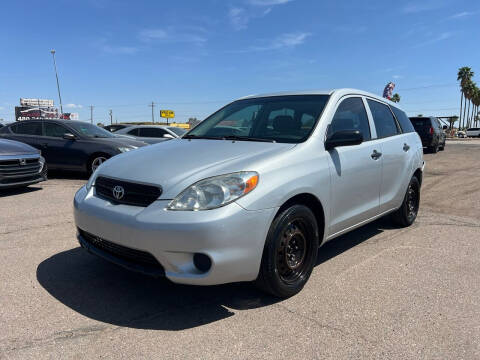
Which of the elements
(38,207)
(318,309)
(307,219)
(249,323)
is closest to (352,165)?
(307,219)

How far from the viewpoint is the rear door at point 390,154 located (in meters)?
4.26

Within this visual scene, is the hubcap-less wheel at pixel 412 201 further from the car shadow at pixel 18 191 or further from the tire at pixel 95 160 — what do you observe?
the car shadow at pixel 18 191

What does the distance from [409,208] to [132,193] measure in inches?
154

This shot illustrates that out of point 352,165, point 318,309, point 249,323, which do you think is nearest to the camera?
point 249,323

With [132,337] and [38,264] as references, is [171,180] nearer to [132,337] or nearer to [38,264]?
[132,337]

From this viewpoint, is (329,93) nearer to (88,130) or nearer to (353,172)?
(353,172)

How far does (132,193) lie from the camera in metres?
2.79

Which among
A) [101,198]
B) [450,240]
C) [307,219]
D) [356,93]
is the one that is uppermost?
[356,93]

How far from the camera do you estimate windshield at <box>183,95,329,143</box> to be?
350 centimetres

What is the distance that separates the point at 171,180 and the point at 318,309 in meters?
1.45

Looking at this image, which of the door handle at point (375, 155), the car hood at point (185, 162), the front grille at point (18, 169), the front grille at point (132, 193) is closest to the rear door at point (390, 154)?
the door handle at point (375, 155)

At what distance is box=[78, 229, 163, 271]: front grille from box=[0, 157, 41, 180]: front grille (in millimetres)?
4610

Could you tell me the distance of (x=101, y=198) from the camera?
3.03 m

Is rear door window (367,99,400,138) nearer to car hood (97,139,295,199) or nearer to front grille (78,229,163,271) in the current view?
car hood (97,139,295,199)
